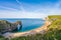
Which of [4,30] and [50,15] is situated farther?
[50,15]

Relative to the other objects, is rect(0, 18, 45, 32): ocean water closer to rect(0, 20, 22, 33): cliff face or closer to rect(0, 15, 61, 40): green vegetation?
rect(0, 20, 22, 33): cliff face

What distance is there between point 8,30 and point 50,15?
3.48 ft

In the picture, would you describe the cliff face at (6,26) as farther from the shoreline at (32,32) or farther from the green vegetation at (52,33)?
the green vegetation at (52,33)

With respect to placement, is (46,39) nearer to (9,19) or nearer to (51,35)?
(51,35)

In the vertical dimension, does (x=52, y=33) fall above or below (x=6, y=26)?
below

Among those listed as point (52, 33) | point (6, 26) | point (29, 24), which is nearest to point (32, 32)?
point (29, 24)

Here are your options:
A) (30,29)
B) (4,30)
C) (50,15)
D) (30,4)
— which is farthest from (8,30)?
(50,15)

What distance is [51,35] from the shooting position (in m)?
3.81

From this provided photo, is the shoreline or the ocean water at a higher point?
the ocean water

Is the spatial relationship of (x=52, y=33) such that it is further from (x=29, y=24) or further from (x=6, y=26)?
(x=6, y=26)

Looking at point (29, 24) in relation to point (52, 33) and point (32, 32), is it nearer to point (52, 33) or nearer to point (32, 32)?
point (32, 32)

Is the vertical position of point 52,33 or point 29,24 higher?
point 29,24

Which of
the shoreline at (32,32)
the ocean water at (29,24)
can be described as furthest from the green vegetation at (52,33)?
the ocean water at (29,24)

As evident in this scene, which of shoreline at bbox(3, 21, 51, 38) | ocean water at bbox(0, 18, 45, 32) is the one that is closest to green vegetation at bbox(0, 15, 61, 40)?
shoreline at bbox(3, 21, 51, 38)
